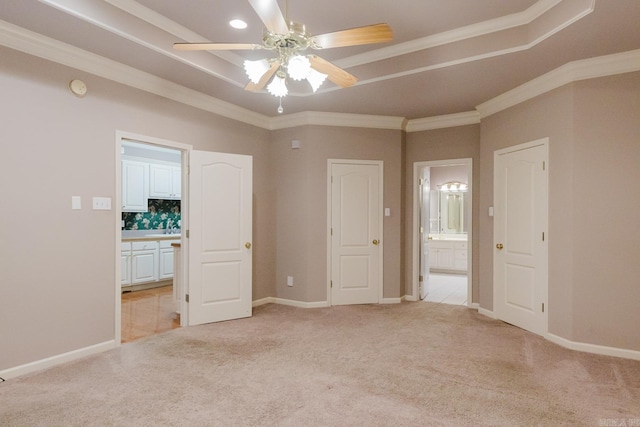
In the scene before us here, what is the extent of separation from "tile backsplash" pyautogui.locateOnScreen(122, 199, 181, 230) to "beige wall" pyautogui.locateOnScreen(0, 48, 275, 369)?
149 inches

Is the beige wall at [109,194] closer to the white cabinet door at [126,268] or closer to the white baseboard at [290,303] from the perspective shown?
the white baseboard at [290,303]

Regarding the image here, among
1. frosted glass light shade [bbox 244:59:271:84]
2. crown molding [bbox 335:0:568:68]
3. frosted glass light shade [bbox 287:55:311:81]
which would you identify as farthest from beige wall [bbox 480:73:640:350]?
frosted glass light shade [bbox 244:59:271:84]

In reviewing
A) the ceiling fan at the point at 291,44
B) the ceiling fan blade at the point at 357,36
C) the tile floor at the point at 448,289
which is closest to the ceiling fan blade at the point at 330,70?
the ceiling fan at the point at 291,44

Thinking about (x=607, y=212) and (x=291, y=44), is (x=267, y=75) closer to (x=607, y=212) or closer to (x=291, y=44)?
(x=291, y=44)

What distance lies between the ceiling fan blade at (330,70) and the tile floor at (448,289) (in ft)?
12.8

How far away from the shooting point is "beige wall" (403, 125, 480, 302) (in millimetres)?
4980

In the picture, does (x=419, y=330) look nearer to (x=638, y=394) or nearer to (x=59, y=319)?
(x=638, y=394)

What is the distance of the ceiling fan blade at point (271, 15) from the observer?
1.77 metres

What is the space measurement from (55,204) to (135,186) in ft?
12.4

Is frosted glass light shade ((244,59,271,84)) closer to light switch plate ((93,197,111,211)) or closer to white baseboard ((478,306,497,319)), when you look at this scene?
light switch plate ((93,197,111,211))

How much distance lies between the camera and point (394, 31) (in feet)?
10.6

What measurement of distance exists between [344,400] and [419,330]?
70.7 inches

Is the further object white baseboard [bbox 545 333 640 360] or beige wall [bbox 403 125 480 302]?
beige wall [bbox 403 125 480 302]

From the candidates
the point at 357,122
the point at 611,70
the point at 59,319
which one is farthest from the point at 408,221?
the point at 59,319
